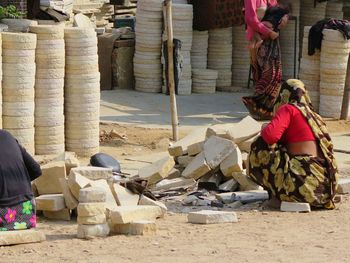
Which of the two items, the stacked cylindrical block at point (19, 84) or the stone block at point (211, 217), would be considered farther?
the stacked cylindrical block at point (19, 84)

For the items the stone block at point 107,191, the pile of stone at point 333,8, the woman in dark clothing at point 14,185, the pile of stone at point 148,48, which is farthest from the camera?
the pile of stone at point 333,8

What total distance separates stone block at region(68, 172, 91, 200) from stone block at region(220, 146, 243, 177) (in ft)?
5.83

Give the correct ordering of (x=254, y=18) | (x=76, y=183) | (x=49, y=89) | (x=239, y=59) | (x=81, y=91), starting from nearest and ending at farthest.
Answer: (x=76, y=183)
(x=49, y=89)
(x=81, y=91)
(x=254, y=18)
(x=239, y=59)

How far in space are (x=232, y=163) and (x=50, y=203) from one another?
1995 millimetres

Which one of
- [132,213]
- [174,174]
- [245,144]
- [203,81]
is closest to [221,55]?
[203,81]

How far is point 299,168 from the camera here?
10.5m

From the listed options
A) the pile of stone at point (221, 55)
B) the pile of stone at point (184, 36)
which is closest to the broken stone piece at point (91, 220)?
the pile of stone at point (184, 36)

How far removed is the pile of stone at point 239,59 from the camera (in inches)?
776

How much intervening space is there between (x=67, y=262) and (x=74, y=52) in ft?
15.8

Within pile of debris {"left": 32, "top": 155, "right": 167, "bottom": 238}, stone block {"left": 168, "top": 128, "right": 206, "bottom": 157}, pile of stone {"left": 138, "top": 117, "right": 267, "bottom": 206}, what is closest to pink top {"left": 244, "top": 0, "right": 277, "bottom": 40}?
stone block {"left": 168, "top": 128, "right": 206, "bottom": 157}

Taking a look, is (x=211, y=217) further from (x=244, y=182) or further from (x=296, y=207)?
(x=244, y=182)

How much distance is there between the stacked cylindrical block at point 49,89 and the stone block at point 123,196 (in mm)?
2743

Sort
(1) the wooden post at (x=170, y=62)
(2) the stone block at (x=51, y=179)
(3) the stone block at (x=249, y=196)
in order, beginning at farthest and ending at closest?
(1) the wooden post at (x=170, y=62)
(3) the stone block at (x=249, y=196)
(2) the stone block at (x=51, y=179)

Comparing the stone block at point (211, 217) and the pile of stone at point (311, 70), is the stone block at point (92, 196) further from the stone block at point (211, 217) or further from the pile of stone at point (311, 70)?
the pile of stone at point (311, 70)
